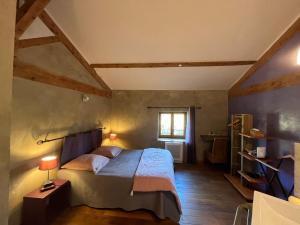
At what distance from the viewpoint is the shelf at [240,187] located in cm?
323

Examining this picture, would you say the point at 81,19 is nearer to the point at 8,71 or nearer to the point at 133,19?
the point at 133,19

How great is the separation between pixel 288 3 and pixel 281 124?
1.78 meters

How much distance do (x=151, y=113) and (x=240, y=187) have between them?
311 cm

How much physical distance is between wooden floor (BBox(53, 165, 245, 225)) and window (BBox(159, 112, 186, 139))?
2.08 m

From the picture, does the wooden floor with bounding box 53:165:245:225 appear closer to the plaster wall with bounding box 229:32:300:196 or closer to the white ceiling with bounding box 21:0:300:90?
the plaster wall with bounding box 229:32:300:196

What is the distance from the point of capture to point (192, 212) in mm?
2721

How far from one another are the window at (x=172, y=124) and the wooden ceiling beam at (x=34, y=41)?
3.67 m

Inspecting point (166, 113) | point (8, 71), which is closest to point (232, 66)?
point (166, 113)

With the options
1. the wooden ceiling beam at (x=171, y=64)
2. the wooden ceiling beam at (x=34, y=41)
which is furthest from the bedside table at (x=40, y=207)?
the wooden ceiling beam at (x=171, y=64)

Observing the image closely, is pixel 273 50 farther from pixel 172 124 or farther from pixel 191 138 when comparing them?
pixel 172 124

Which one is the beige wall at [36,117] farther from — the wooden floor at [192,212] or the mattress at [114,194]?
the wooden floor at [192,212]

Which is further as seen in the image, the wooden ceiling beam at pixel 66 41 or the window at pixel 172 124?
the window at pixel 172 124

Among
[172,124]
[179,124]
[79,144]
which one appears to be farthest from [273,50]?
[79,144]

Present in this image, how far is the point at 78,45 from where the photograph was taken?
3.35 meters
